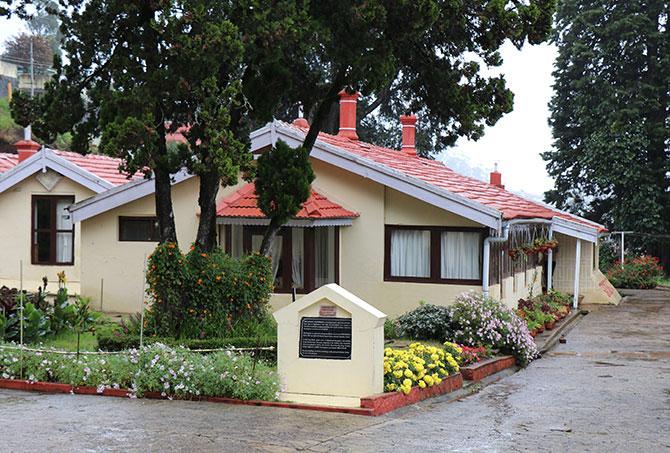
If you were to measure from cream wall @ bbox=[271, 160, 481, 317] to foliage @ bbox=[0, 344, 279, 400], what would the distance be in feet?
26.3

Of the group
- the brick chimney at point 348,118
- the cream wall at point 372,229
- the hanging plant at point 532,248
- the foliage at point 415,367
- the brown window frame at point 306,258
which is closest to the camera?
the foliage at point 415,367

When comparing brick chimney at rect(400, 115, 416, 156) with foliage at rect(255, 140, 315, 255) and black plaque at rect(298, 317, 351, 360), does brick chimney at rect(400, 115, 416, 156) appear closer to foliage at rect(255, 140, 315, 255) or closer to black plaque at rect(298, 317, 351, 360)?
foliage at rect(255, 140, 315, 255)

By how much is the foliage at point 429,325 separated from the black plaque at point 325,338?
5.63 m

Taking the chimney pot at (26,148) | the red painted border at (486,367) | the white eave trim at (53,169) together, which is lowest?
the red painted border at (486,367)

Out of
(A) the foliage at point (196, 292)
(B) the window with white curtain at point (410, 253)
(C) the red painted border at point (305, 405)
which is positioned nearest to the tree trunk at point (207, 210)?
(A) the foliage at point (196, 292)

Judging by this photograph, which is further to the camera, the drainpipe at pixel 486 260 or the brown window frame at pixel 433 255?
the brown window frame at pixel 433 255

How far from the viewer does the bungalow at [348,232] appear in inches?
804

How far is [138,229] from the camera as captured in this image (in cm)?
2317

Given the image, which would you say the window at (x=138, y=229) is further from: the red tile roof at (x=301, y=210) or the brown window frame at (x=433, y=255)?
the brown window frame at (x=433, y=255)

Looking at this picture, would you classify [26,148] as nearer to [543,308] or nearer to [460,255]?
[460,255]

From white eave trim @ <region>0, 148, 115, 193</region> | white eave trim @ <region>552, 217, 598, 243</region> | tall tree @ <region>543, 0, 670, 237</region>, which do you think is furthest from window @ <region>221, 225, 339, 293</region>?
tall tree @ <region>543, 0, 670, 237</region>

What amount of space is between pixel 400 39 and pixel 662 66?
109 ft

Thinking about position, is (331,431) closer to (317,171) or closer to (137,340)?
(137,340)

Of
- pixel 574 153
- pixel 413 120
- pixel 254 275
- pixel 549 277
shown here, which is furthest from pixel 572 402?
pixel 574 153
